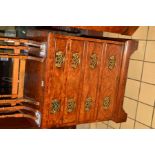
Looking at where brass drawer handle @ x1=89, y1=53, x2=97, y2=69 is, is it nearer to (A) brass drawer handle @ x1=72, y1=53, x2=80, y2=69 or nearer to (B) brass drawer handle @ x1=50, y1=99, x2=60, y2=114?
(A) brass drawer handle @ x1=72, y1=53, x2=80, y2=69

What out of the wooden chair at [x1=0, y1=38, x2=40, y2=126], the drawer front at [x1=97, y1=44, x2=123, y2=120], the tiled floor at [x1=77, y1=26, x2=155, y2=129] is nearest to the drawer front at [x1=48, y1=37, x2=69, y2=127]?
Result: the wooden chair at [x1=0, y1=38, x2=40, y2=126]

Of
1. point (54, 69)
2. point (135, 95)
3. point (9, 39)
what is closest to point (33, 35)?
point (9, 39)

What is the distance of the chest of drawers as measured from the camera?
5.26 feet

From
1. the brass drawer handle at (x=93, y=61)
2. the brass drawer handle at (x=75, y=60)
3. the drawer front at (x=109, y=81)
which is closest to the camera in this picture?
the brass drawer handle at (x=75, y=60)

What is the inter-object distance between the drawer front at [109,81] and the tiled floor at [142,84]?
19 centimetres

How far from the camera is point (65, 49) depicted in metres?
1.63

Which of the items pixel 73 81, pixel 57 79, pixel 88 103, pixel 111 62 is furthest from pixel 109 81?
pixel 57 79

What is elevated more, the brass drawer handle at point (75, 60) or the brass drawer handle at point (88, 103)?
the brass drawer handle at point (75, 60)

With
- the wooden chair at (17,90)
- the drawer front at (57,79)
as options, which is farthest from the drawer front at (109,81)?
the wooden chair at (17,90)

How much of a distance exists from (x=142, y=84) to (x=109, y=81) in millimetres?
314

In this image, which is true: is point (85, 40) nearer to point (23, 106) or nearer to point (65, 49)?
point (65, 49)

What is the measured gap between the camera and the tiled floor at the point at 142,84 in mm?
1887

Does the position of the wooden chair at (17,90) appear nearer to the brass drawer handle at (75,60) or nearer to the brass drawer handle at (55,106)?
the brass drawer handle at (55,106)

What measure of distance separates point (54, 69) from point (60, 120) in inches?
16.6
